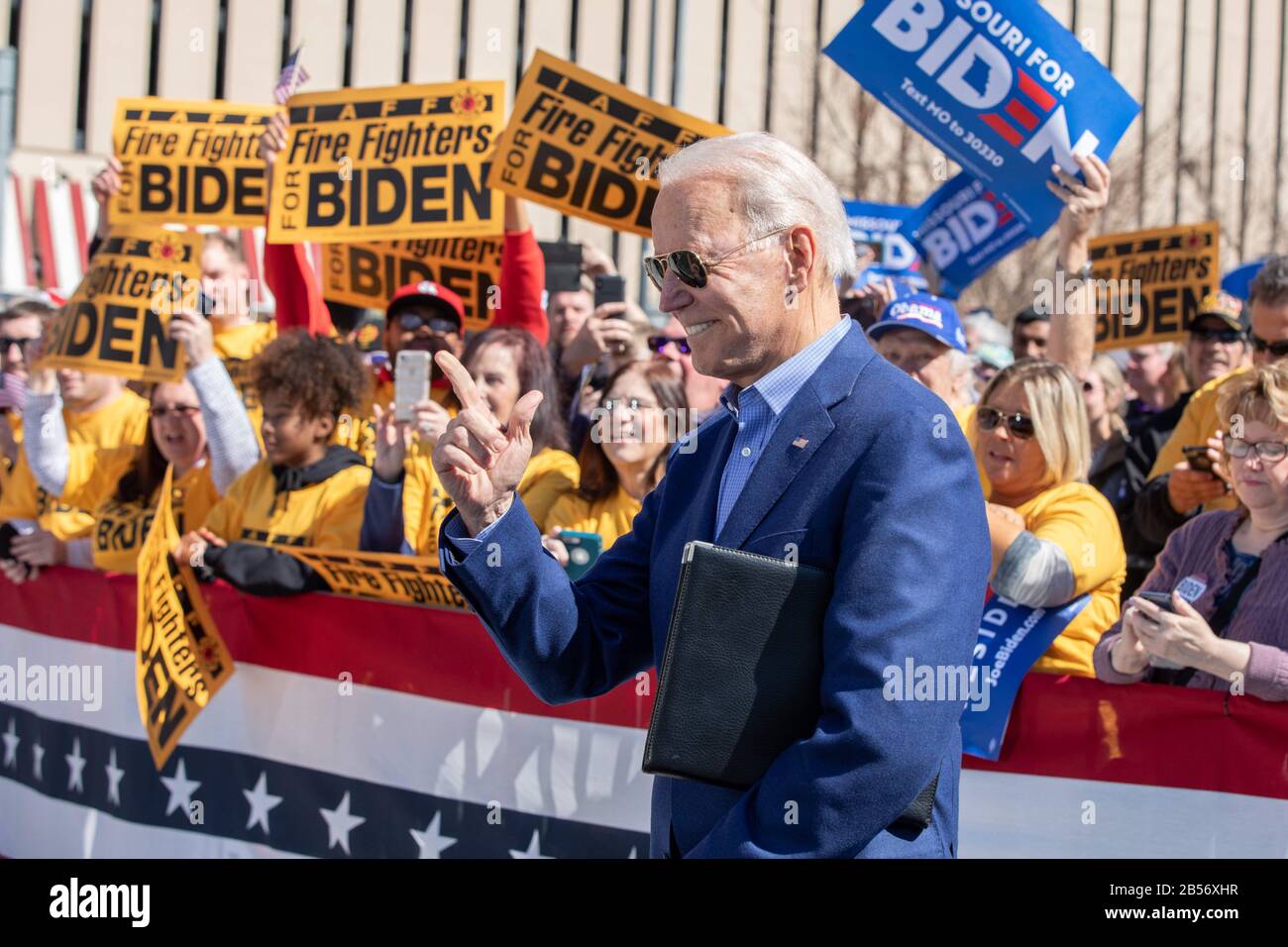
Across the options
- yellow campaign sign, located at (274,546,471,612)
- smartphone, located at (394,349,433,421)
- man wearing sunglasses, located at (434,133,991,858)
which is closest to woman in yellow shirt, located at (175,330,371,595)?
yellow campaign sign, located at (274,546,471,612)

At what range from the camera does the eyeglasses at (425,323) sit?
246 inches

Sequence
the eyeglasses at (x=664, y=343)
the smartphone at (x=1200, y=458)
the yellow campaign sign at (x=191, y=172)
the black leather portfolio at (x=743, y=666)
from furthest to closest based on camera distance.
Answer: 1. the yellow campaign sign at (x=191, y=172)
2. the eyeglasses at (x=664, y=343)
3. the smartphone at (x=1200, y=458)
4. the black leather portfolio at (x=743, y=666)

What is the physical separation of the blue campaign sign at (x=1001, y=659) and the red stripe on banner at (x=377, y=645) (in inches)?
35.6

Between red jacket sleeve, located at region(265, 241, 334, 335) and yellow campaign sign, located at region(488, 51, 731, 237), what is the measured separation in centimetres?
113

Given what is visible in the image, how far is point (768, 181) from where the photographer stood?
7.74 ft

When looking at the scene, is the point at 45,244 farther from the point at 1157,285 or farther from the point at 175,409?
the point at 1157,285

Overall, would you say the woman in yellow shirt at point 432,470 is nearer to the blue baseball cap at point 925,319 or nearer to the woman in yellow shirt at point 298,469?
the woman in yellow shirt at point 298,469

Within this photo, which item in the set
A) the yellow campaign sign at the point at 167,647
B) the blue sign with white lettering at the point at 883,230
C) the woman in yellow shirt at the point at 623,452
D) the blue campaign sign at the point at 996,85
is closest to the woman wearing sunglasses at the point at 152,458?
the yellow campaign sign at the point at 167,647

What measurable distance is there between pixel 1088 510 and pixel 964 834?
3.19 ft

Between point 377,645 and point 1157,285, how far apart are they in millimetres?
4224

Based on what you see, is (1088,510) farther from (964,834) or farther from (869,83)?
(869,83)

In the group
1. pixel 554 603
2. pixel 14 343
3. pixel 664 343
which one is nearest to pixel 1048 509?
pixel 664 343

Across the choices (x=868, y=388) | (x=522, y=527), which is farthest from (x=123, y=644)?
(x=868, y=388)

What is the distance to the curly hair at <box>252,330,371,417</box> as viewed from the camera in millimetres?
5633
